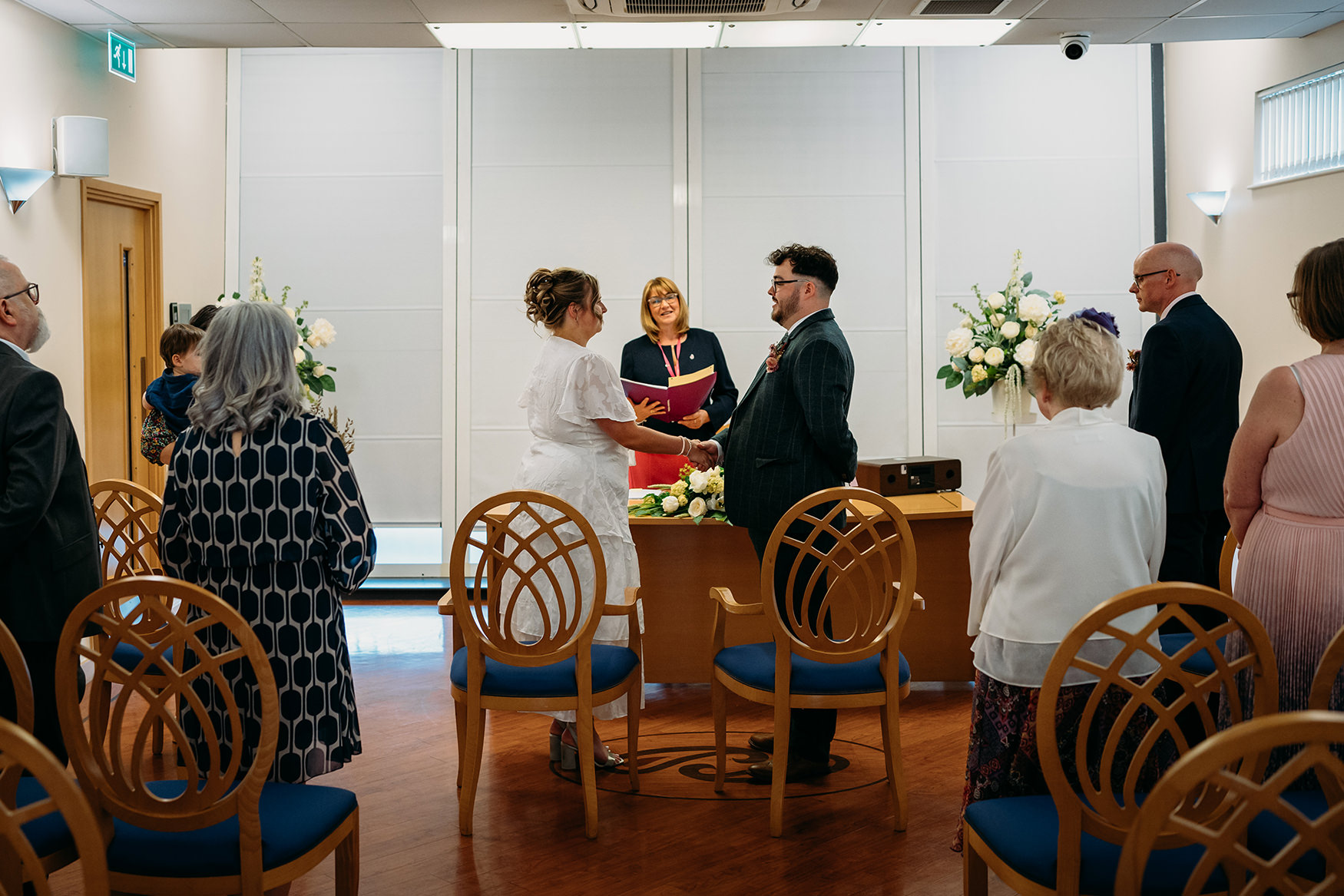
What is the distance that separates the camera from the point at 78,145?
5.01m

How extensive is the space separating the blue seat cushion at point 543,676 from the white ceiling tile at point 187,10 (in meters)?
3.18

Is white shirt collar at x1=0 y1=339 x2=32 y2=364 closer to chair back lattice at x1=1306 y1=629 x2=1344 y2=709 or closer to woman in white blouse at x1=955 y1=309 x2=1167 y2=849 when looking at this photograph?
woman in white blouse at x1=955 y1=309 x2=1167 y2=849

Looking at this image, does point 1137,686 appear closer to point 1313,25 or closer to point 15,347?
point 15,347

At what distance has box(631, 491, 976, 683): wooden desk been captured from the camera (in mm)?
4496

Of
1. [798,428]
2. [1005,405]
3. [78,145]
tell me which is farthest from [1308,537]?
[78,145]

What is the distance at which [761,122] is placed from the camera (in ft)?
22.5

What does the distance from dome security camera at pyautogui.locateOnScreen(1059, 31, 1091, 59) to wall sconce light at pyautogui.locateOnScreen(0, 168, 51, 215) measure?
4.71 meters

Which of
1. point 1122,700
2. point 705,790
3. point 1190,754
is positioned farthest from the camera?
point 705,790

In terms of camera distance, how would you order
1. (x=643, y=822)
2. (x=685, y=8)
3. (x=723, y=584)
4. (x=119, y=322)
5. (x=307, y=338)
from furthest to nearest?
(x=307, y=338)
(x=119, y=322)
(x=685, y=8)
(x=723, y=584)
(x=643, y=822)

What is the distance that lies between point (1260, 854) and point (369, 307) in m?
5.96

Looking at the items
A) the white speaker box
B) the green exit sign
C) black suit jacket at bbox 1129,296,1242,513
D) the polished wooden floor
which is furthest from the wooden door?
black suit jacket at bbox 1129,296,1242,513

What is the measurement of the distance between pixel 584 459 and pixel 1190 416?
1.98 meters

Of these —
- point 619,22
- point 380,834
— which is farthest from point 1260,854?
point 619,22

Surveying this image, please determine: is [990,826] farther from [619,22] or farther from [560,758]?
[619,22]
